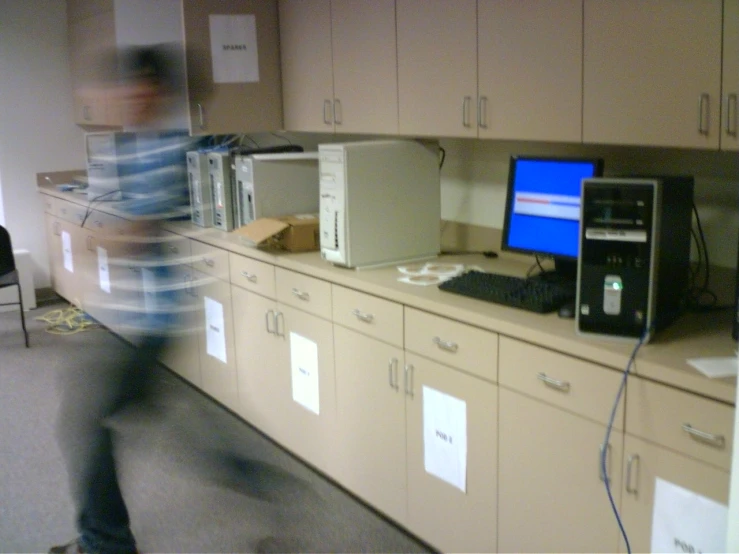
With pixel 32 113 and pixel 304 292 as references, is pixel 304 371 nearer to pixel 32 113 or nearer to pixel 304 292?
pixel 304 292

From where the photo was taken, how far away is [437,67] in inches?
106

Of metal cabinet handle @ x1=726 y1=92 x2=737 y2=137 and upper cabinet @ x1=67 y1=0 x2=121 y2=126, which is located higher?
upper cabinet @ x1=67 y1=0 x2=121 y2=126

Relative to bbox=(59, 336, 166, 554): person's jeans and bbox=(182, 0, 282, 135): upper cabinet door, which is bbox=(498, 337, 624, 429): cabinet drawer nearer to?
bbox=(59, 336, 166, 554): person's jeans

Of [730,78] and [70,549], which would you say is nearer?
[730,78]

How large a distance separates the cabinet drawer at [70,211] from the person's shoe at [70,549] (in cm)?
274

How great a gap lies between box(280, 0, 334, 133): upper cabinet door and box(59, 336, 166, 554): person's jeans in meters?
1.36

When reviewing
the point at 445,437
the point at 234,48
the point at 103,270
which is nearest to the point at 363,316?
the point at 445,437

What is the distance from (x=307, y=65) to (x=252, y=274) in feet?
3.12

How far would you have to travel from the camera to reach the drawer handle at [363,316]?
2.61 m

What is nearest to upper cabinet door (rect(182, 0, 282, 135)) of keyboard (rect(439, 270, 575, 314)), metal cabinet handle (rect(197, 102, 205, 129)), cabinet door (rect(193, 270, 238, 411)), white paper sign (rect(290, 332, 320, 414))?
metal cabinet handle (rect(197, 102, 205, 129))

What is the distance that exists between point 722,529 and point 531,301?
0.74 metres

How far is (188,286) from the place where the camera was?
150 inches

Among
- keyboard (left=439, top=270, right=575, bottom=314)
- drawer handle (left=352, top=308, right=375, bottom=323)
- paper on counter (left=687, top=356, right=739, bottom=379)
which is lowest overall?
drawer handle (left=352, top=308, right=375, bottom=323)

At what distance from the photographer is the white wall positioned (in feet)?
18.6
